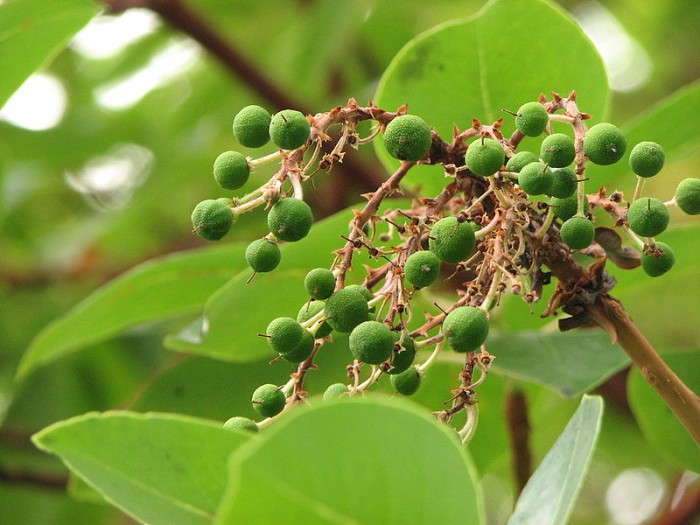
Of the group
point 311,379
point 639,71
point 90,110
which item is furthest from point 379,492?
point 639,71

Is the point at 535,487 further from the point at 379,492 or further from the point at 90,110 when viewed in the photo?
the point at 90,110

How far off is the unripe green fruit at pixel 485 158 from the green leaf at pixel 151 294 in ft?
2.48

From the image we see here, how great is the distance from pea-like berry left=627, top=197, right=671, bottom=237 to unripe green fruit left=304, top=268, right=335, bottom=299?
1.08 feet

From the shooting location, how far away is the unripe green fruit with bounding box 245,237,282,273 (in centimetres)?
104

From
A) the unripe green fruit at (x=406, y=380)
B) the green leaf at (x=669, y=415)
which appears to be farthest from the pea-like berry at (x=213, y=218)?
the green leaf at (x=669, y=415)

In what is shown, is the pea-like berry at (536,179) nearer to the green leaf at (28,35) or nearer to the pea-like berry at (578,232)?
the pea-like berry at (578,232)

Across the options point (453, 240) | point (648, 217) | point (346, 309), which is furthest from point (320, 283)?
point (648, 217)

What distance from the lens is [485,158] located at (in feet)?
3.22

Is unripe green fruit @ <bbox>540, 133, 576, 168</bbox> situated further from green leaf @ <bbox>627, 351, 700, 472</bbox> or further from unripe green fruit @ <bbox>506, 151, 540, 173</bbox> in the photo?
green leaf @ <bbox>627, 351, 700, 472</bbox>

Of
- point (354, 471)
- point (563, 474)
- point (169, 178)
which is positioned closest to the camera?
point (354, 471)

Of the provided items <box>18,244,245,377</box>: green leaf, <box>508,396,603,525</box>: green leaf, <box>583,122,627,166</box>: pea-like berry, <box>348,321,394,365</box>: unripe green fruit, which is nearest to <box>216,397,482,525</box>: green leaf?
<box>508,396,603,525</box>: green leaf

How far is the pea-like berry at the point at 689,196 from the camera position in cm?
105

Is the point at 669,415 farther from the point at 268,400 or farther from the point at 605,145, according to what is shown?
the point at 268,400

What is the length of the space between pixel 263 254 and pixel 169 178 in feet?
6.42
